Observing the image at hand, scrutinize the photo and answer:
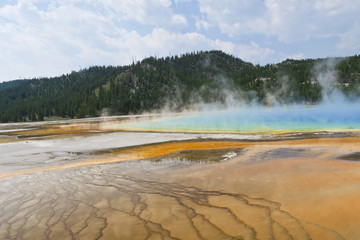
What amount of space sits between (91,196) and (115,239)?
2.79 meters

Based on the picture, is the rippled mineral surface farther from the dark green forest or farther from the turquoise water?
the dark green forest

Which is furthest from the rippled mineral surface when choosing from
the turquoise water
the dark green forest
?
the dark green forest

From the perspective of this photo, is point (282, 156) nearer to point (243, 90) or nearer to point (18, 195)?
point (18, 195)

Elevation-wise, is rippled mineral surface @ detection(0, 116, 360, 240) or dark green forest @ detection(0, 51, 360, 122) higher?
dark green forest @ detection(0, 51, 360, 122)

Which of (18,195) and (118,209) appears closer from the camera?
(118,209)

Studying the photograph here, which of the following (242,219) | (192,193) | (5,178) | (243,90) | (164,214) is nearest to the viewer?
(242,219)

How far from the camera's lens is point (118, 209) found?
5.67m

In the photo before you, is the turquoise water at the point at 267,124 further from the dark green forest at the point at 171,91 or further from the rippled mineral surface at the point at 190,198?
the dark green forest at the point at 171,91

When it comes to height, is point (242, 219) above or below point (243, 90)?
below

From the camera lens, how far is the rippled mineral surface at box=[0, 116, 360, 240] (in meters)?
4.48

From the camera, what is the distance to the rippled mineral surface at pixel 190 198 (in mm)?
4477

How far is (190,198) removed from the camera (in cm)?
606

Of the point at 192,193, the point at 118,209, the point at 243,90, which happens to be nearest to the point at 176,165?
the point at 192,193

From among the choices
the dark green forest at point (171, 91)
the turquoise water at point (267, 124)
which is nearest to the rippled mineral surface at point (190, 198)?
the turquoise water at point (267, 124)
